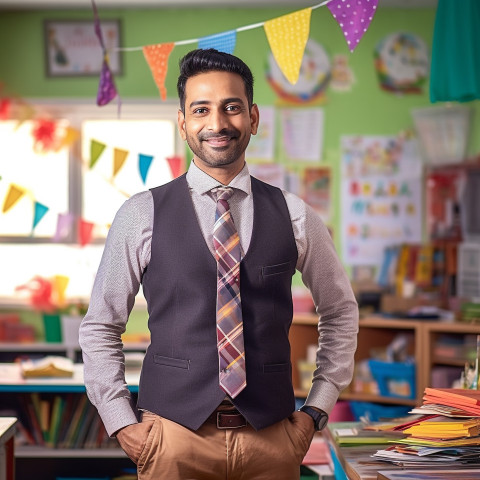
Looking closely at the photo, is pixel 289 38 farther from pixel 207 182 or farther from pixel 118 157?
pixel 118 157

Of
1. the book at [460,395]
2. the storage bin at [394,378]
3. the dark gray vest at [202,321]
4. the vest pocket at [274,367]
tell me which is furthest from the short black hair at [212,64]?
the storage bin at [394,378]

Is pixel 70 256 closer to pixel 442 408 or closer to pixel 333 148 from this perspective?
pixel 333 148

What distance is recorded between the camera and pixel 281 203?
1780 mm

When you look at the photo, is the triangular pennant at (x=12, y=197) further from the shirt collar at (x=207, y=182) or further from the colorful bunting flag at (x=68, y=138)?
the shirt collar at (x=207, y=182)

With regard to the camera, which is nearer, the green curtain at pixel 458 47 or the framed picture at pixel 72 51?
the green curtain at pixel 458 47

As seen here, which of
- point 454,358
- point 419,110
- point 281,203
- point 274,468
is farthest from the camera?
point 419,110

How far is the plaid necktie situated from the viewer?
1595 mm

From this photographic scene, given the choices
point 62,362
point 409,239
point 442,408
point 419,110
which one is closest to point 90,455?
point 62,362

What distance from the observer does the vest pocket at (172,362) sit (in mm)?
1620

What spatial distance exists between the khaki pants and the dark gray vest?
0.10 feet

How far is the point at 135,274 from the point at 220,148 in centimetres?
32

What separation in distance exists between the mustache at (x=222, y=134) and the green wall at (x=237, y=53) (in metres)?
3.03

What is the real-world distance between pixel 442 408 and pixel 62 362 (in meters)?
1.96

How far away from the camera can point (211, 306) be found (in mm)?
1633
